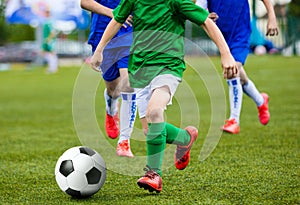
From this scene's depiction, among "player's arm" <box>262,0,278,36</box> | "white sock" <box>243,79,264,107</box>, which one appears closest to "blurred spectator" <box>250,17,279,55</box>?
"white sock" <box>243,79,264,107</box>

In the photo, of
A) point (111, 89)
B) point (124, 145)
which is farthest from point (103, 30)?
point (124, 145)

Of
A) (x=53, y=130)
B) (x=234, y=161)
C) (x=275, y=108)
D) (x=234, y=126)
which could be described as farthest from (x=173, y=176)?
(x=275, y=108)

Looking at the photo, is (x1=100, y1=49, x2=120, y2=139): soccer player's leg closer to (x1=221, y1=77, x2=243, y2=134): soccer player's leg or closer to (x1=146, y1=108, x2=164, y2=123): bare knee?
(x1=221, y1=77, x2=243, y2=134): soccer player's leg

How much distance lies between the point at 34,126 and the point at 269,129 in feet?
9.96

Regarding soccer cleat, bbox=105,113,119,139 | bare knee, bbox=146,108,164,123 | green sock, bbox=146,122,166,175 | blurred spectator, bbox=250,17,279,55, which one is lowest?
blurred spectator, bbox=250,17,279,55

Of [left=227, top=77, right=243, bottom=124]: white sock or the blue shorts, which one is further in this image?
[left=227, top=77, right=243, bottom=124]: white sock

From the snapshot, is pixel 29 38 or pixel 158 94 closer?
pixel 158 94

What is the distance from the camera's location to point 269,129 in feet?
24.4

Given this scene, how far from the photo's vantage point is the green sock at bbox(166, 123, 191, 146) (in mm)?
4492

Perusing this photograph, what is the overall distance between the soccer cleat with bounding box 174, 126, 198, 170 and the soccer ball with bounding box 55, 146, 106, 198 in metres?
0.67

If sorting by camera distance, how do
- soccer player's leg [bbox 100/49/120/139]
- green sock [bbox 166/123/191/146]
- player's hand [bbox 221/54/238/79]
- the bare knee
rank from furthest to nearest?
soccer player's leg [bbox 100/49/120/139]
green sock [bbox 166/123/191/146]
the bare knee
player's hand [bbox 221/54/238/79]

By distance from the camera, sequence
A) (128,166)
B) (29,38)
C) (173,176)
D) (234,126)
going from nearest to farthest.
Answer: (173,176) → (128,166) → (234,126) → (29,38)

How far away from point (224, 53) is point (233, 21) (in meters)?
3.07

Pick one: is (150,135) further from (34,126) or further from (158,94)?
(34,126)
